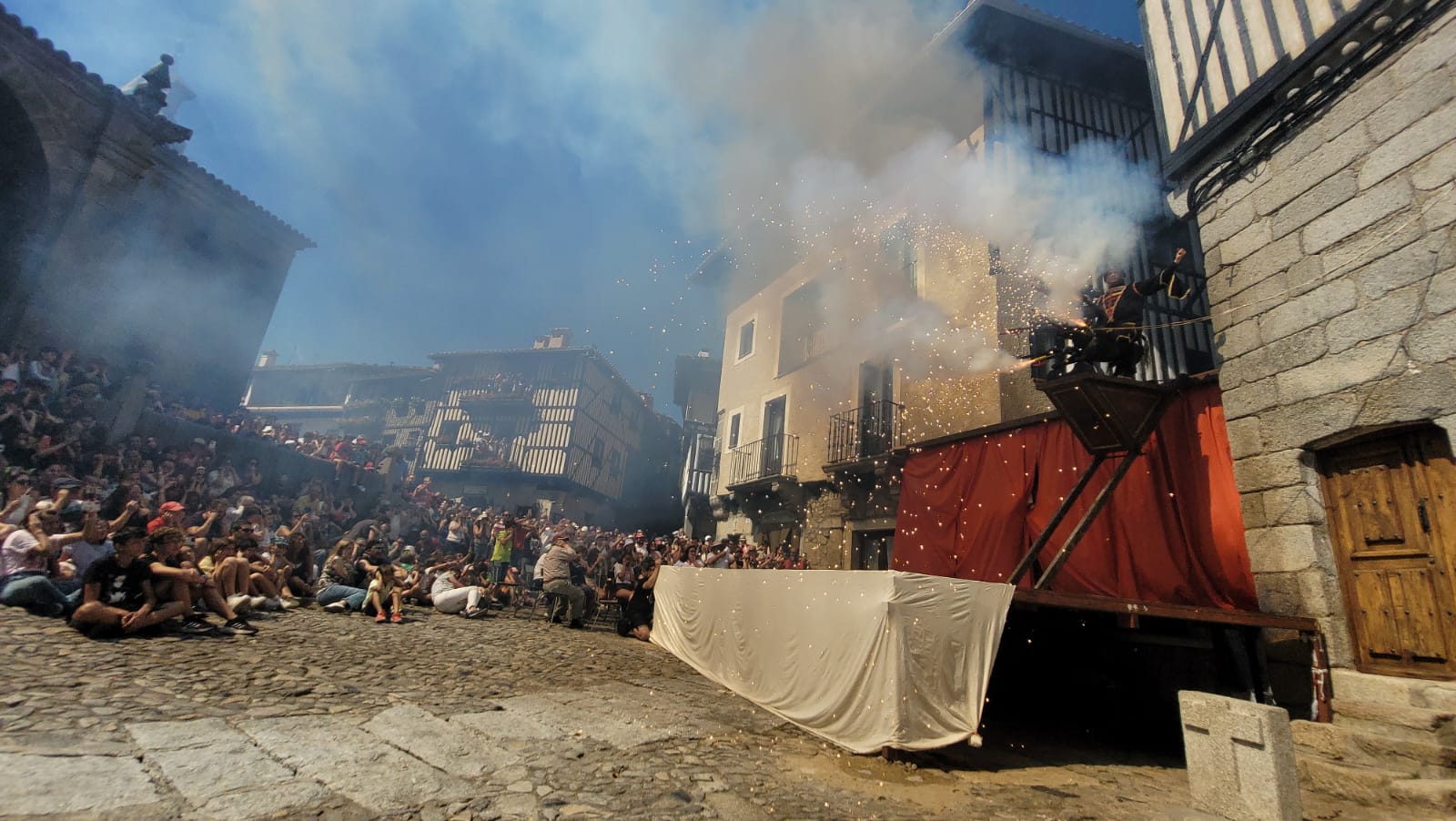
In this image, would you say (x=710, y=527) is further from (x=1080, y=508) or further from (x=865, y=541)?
(x=1080, y=508)

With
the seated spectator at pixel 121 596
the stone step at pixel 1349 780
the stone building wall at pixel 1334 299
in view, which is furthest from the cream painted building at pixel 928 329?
the seated spectator at pixel 121 596

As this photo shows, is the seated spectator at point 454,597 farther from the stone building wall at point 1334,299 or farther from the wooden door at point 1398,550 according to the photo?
the wooden door at point 1398,550

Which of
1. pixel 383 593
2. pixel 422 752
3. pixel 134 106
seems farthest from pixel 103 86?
pixel 422 752

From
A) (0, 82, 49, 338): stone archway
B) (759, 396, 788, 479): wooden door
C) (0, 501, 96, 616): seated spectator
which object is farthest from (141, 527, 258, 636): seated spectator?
(759, 396, 788, 479): wooden door

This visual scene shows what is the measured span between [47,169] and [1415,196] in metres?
20.1

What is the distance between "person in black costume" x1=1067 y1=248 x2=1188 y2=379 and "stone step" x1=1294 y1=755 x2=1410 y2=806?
3395 millimetres

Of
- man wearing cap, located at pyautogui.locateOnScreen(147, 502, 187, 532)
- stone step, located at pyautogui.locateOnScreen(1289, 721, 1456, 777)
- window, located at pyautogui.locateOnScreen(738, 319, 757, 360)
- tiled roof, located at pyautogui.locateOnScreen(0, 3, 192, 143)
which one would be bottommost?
stone step, located at pyautogui.locateOnScreen(1289, 721, 1456, 777)

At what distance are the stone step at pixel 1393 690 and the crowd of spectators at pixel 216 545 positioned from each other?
7792mm

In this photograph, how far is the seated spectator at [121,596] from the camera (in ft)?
16.4

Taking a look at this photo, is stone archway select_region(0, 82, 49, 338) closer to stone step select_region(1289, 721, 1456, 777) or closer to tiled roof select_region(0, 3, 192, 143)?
tiled roof select_region(0, 3, 192, 143)

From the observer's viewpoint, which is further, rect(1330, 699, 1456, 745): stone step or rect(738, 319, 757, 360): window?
rect(738, 319, 757, 360): window

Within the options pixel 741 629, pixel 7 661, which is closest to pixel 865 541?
pixel 741 629

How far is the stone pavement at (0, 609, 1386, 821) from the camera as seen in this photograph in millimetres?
2711

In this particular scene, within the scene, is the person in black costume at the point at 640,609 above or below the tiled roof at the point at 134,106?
below
